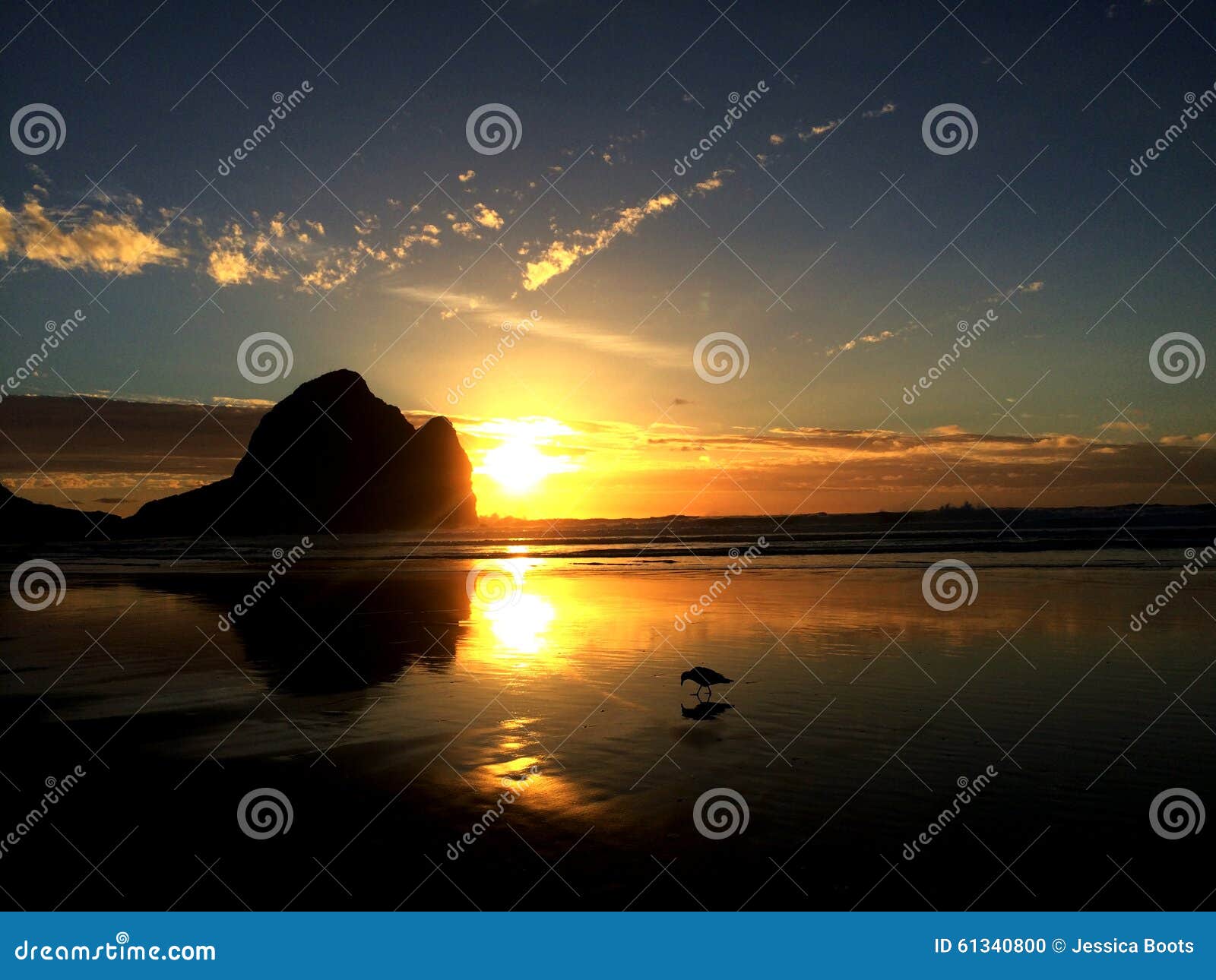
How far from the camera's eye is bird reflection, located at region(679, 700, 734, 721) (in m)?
10.5

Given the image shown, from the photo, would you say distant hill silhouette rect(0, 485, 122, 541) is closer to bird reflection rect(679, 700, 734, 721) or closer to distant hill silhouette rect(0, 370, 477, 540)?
distant hill silhouette rect(0, 370, 477, 540)

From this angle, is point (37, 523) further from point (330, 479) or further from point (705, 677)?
point (705, 677)

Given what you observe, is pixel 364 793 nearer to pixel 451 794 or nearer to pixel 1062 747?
pixel 451 794

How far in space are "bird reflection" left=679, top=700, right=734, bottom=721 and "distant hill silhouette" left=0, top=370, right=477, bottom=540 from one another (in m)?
121

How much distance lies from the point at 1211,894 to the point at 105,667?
1672 cm

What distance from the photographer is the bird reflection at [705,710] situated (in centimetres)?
1048

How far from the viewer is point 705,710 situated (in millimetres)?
10609

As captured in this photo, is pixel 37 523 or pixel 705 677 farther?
pixel 37 523

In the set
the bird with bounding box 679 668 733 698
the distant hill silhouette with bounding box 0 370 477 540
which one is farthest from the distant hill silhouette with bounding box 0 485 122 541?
the bird with bounding box 679 668 733 698

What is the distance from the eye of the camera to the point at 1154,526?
61.9m

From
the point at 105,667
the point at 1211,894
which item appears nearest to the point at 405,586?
the point at 105,667

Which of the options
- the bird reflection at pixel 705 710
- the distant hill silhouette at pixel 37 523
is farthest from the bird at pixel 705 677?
the distant hill silhouette at pixel 37 523

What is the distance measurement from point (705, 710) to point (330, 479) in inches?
5204

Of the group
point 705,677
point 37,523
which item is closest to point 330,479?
point 37,523
